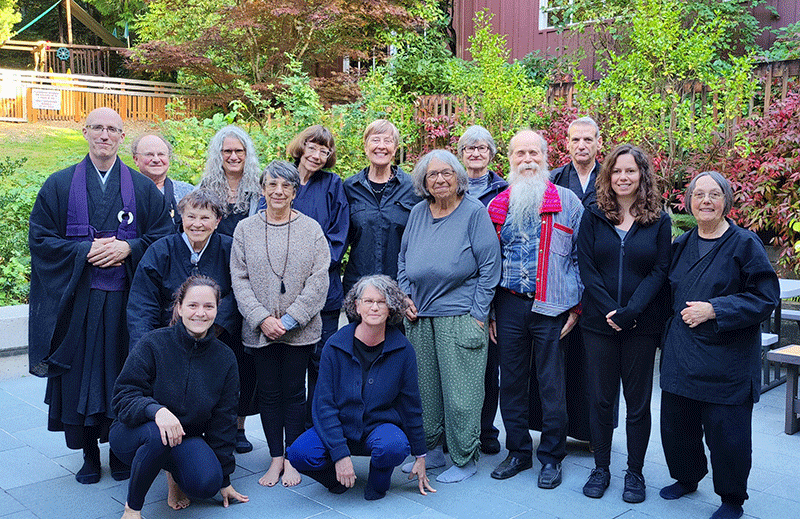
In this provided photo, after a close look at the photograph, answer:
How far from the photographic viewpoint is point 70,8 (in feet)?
73.0

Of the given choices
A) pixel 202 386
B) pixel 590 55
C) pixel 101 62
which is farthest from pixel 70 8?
pixel 202 386

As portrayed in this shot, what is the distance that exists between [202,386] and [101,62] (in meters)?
20.7

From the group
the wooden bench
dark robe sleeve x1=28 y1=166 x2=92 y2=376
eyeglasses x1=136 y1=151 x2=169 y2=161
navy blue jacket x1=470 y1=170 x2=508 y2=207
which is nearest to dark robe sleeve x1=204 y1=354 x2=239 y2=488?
dark robe sleeve x1=28 y1=166 x2=92 y2=376

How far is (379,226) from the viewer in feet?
15.2

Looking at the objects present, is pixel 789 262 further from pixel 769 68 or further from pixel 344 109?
pixel 344 109

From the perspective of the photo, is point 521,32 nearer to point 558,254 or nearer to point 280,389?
point 558,254

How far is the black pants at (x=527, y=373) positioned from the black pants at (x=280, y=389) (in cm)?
113

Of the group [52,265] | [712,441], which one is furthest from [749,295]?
[52,265]

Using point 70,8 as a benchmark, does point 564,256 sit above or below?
below

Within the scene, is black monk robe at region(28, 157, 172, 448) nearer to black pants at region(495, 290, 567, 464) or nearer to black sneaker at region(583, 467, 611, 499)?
A: black pants at region(495, 290, 567, 464)

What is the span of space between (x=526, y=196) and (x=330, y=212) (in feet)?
4.00

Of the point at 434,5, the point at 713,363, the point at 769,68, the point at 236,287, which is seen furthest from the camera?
the point at 434,5

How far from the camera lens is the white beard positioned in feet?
13.8

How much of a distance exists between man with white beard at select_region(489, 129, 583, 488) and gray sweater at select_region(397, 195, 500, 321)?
15 centimetres
